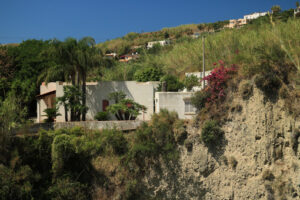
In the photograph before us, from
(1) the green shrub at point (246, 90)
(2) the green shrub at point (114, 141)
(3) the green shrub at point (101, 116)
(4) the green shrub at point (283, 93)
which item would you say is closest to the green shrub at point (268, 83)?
(4) the green shrub at point (283, 93)

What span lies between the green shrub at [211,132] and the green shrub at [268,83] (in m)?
3.22

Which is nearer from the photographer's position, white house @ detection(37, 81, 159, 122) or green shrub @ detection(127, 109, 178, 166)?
green shrub @ detection(127, 109, 178, 166)

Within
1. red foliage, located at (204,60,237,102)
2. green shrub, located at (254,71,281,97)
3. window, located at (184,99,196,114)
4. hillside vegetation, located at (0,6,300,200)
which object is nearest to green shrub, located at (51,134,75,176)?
hillside vegetation, located at (0,6,300,200)

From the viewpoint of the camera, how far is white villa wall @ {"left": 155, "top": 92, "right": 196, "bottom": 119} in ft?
58.7

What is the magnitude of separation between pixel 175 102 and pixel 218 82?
3.04m

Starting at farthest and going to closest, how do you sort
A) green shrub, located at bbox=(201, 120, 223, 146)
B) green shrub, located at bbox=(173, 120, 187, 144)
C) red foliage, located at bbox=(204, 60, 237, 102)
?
red foliage, located at bbox=(204, 60, 237, 102) → green shrub, located at bbox=(173, 120, 187, 144) → green shrub, located at bbox=(201, 120, 223, 146)

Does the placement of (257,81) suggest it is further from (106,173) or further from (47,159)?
(47,159)

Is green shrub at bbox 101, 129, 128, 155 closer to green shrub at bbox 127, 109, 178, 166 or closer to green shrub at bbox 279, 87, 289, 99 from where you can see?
green shrub at bbox 127, 109, 178, 166

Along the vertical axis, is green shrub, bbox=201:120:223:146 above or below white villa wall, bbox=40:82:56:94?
below

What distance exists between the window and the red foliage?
56.4 inches

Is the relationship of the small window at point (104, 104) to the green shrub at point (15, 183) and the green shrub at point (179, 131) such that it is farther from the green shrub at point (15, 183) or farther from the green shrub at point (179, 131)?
the green shrub at point (15, 183)

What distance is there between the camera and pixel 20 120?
1623cm

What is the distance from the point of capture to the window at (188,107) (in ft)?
58.2

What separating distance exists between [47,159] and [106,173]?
3.40 m
